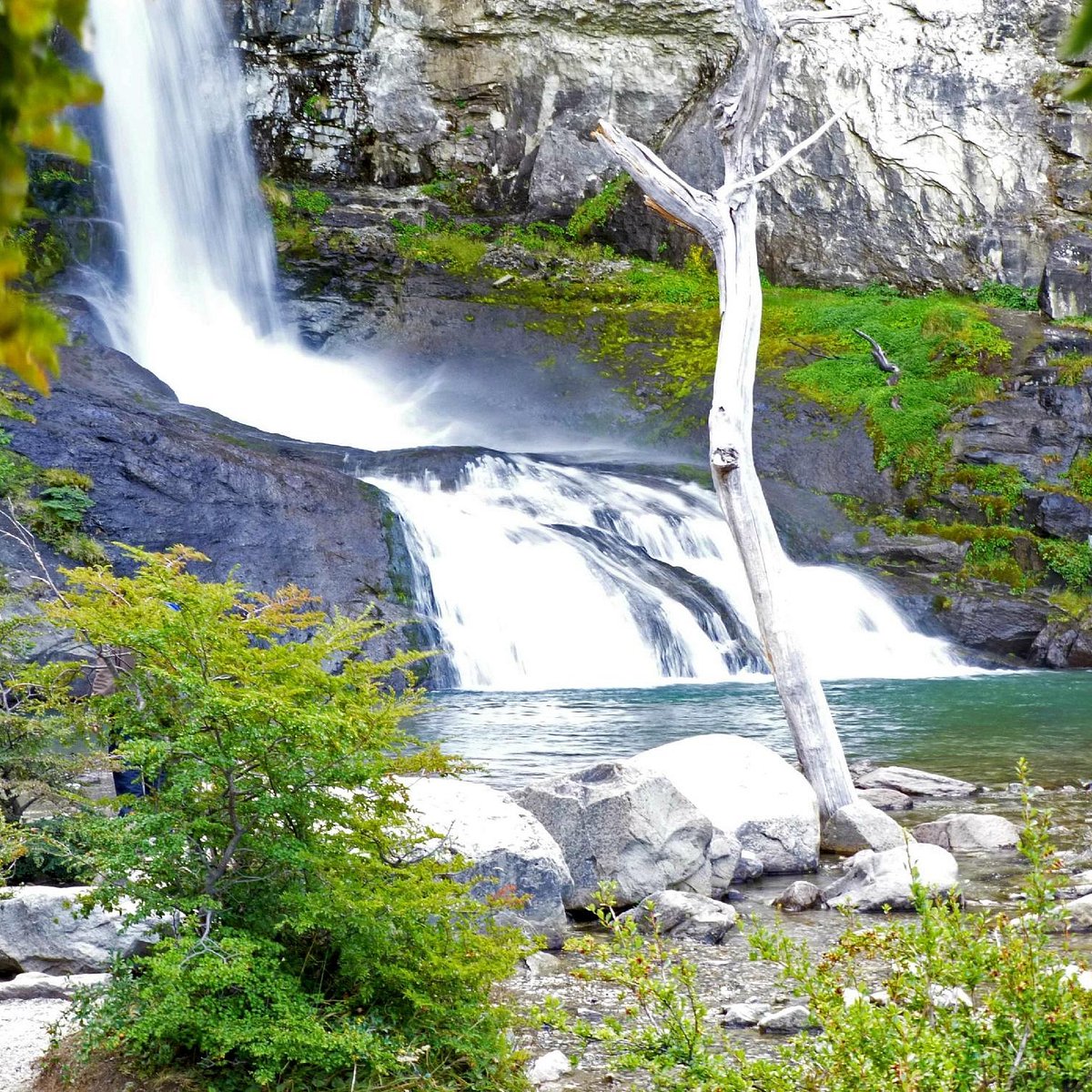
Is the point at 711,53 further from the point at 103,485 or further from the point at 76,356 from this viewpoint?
the point at 103,485

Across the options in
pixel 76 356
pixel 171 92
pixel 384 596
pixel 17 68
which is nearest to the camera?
pixel 17 68

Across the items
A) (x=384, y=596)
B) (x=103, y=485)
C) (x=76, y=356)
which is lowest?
(x=384, y=596)

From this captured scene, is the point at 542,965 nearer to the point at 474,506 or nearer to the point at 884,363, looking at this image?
the point at 474,506

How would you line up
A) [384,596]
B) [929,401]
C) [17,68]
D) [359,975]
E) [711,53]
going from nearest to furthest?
[17,68] < [359,975] < [384,596] < [929,401] < [711,53]

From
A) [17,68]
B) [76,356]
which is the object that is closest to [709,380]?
[76,356]

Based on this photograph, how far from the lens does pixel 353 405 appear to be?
26.2 meters

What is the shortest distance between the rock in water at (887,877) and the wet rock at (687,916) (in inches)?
24.0

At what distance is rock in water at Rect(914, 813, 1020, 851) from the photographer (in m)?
7.49

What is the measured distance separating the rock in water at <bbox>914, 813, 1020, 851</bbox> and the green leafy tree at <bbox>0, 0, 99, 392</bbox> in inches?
288

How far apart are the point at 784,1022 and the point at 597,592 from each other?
509 inches

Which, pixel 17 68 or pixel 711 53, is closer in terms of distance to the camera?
pixel 17 68

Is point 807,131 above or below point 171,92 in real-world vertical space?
below

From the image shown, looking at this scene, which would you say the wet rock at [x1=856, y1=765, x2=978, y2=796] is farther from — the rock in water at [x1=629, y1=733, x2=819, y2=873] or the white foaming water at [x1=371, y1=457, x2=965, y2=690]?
the white foaming water at [x1=371, y1=457, x2=965, y2=690]

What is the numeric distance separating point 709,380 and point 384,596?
40.6 feet
